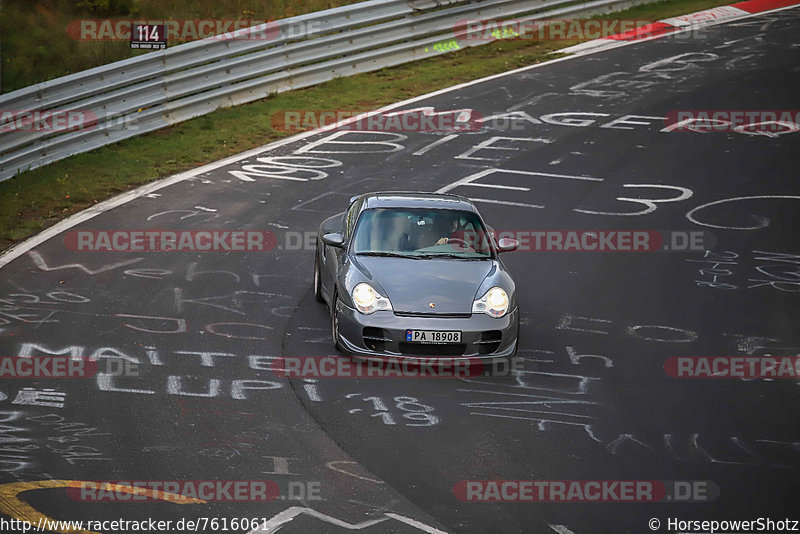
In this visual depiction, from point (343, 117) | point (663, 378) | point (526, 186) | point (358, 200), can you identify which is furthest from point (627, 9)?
point (663, 378)

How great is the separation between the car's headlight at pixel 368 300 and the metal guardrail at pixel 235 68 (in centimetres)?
734

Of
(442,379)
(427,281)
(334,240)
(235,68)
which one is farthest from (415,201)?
(235,68)

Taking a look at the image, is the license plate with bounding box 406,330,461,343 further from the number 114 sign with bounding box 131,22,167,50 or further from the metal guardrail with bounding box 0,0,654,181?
the number 114 sign with bounding box 131,22,167,50

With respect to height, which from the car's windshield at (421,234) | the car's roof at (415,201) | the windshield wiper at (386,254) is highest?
the car's roof at (415,201)

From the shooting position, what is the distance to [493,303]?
991 centimetres

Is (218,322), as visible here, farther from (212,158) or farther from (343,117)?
(343,117)

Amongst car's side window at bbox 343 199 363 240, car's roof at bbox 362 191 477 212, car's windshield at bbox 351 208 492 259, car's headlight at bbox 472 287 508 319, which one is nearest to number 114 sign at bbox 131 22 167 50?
car's side window at bbox 343 199 363 240

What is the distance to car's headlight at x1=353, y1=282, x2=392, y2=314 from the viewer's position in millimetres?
9781

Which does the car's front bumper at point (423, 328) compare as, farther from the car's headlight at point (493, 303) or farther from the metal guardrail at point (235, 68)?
the metal guardrail at point (235, 68)

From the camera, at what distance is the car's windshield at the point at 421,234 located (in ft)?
35.2

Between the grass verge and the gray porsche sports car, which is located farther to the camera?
the grass verge

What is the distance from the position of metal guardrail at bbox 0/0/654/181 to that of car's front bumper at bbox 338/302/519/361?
756cm

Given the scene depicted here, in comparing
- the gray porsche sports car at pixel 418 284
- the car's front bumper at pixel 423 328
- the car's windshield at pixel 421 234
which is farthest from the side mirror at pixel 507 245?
the car's front bumper at pixel 423 328

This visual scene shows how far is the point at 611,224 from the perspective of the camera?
14.4m
